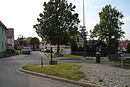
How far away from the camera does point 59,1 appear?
3947 cm

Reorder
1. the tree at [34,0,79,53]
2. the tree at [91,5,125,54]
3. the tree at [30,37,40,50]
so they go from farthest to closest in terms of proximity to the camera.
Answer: the tree at [30,37,40,50]
the tree at [91,5,125,54]
the tree at [34,0,79,53]

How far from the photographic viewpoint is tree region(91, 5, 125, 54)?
4631 cm

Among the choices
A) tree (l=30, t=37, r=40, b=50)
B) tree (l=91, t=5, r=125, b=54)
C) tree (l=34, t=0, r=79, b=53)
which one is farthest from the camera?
tree (l=30, t=37, r=40, b=50)

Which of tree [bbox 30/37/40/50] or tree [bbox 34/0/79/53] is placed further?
tree [bbox 30/37/40/50]

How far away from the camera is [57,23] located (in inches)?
1470

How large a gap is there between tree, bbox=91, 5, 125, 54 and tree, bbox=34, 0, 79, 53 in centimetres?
988

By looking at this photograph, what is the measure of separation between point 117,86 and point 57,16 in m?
32.5

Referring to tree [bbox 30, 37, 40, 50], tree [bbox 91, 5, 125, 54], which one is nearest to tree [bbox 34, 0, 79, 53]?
tree [bbox 91, 5, 125, 54]

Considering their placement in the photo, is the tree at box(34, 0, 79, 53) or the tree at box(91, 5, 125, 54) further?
the tree at box(91, 5, 125, 54)

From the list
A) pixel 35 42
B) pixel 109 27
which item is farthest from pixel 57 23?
pixel 35 42

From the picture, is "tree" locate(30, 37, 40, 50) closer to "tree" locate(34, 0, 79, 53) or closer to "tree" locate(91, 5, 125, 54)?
"tree" locate(91, 5, 125, 54)

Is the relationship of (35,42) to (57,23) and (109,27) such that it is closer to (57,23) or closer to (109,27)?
(109,27)

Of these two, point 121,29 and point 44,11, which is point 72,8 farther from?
point 121,29

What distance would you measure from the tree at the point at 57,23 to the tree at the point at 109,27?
988cm
